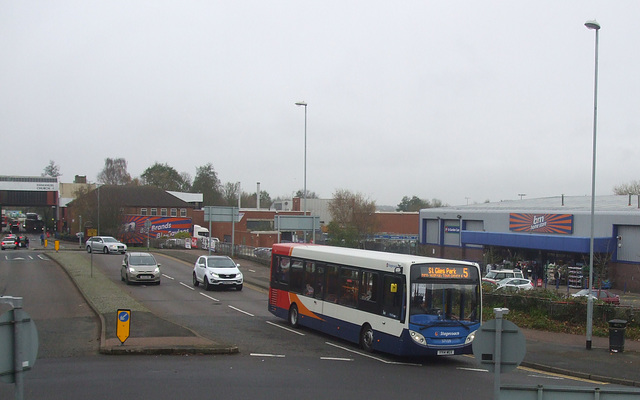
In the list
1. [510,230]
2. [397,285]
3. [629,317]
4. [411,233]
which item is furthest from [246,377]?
[411,233]

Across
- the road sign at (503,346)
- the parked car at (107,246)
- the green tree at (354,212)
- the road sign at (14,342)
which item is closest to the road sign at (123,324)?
the road sign at (14,342)

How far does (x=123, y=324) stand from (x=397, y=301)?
22.4ft

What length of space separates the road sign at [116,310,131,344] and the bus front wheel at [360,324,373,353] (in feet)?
20.0

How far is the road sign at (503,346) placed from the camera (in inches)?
277

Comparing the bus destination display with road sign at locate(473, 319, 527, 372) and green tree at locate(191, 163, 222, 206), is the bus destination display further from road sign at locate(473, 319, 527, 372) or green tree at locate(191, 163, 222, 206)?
green tree at locate(191, 163, 222, 206)

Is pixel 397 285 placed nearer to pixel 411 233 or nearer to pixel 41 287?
pixel 41 287

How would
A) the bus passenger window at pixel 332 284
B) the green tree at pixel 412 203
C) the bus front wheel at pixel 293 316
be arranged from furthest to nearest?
the green tree at pixel 412 203
the bus front wheel at pixel 293 316
the bus passenger window at pixel 332 284

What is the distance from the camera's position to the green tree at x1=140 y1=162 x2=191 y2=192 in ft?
452

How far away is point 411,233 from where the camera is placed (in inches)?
3671

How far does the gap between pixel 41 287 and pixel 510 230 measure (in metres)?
41.8

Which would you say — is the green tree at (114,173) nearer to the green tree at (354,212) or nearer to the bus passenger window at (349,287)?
the green tree at (354,212)

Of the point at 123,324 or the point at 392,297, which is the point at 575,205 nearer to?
the point at 392,297

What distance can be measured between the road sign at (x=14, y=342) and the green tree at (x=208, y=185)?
125 metres

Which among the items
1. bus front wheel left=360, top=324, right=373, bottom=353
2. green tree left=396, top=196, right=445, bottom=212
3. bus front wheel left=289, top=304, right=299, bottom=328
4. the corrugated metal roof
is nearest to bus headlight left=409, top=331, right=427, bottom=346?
bus front wheel left=360, top=324, right=373, bottom=353
